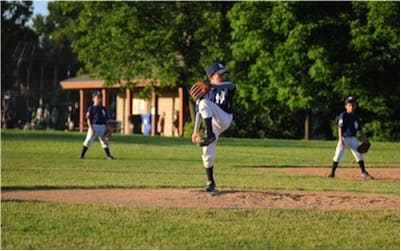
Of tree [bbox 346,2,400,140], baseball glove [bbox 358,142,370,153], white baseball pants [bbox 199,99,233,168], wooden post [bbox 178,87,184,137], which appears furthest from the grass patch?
wooden post [bbox 178,87,184,137]

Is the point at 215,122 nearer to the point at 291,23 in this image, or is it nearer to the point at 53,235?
the point at 53,235

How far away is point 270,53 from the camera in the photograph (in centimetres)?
4338

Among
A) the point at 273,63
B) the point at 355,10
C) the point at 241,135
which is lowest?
the point at 241,135

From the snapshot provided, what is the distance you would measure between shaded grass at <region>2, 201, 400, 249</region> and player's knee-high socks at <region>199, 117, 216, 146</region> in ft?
5.54

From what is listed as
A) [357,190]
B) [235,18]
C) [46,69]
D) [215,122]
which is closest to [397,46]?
[235,18]

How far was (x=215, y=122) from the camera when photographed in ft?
39.6

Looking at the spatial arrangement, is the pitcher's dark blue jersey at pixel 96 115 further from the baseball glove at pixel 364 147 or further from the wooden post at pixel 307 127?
the wooden post at pixel 307 127

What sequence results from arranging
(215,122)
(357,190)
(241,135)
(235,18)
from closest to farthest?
1. (215,122)
2. (357,190)
3. (235,18)
4. (241,135)

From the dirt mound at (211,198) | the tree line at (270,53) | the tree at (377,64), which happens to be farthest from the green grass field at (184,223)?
the tree line at (270,53)

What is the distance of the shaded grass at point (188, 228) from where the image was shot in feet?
27.1

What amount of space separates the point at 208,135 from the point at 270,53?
31.9 m

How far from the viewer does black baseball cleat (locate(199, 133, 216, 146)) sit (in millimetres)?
11940

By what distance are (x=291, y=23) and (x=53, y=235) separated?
3422 centimetres

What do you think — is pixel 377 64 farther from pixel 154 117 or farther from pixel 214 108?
pixel 214 108
